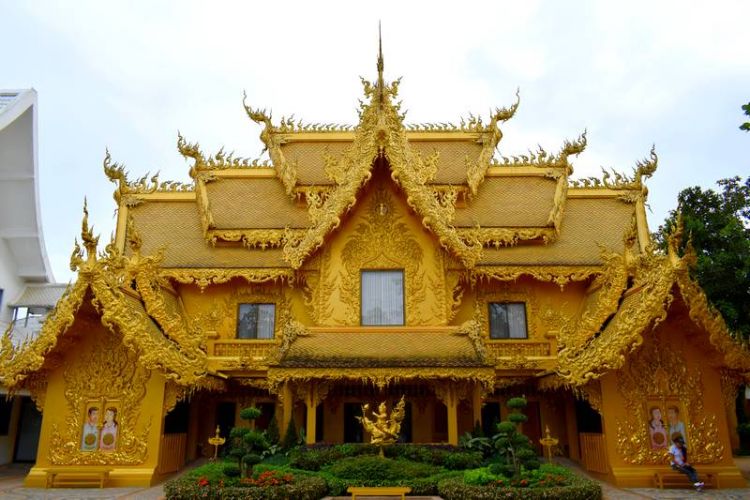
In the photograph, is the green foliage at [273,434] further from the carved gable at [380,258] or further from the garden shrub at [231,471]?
the carved gable at [380,258]

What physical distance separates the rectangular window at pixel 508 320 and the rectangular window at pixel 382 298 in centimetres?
220

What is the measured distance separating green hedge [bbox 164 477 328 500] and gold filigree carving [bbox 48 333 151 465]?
257 cm

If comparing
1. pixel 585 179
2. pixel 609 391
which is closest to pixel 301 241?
pixel 609 391

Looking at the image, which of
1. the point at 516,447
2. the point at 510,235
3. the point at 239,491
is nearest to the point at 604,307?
the point at 510,235

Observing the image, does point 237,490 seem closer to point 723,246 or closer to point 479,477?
point 479,477

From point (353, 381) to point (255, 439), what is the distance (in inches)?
118

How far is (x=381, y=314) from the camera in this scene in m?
13.0

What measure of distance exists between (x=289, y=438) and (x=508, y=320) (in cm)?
559

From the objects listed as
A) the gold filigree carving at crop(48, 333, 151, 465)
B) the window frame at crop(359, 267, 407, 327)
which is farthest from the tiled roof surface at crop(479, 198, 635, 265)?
the gold filigree carving at crop(48, 333, 151, 465)

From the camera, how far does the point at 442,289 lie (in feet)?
42.5

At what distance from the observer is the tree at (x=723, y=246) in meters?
16.9

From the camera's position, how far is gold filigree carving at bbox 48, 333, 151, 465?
35.4 ft

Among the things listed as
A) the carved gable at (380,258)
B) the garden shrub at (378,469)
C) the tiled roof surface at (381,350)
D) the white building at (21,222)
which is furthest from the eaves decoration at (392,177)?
the white building at (21,222)

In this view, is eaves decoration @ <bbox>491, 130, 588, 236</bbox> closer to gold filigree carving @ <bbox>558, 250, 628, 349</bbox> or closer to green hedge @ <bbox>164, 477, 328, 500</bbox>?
gold filigree carving @ <bbox>558, 250, 628, 349</bbox>
